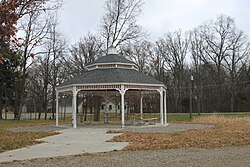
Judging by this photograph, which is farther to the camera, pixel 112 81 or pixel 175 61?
pixel 175 61

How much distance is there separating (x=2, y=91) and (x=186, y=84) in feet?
103

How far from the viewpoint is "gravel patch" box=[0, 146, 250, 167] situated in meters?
8.80

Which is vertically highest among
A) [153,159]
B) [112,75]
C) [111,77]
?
[112,75]

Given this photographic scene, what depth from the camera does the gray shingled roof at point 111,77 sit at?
23953 millimetres

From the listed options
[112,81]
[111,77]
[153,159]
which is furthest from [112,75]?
[153,159]

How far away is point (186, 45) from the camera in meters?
62.4

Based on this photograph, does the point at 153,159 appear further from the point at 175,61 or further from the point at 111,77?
the point at 175,61

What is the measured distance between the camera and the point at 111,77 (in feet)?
79.9

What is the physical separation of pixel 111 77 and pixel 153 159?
1512cm

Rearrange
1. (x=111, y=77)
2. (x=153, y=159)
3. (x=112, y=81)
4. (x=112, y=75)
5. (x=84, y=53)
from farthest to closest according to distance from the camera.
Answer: (x=84, y=53) → (x=112, y=75) → (x=111, y=77) → (x=112, y=81) → (x=153, y=159)

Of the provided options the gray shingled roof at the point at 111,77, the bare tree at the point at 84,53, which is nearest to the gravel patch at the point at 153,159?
the gray shingled roof at the point at 111,77

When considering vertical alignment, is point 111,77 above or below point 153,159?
above

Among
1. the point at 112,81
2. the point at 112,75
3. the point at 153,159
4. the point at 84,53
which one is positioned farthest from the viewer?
the point at 84,53

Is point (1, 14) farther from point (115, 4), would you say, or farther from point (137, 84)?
point (115, 4)
